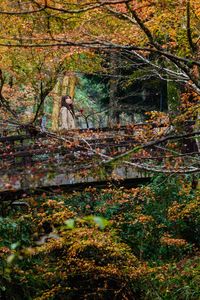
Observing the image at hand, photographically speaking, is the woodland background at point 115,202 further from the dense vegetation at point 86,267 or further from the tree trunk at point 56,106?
the tree trunk at point 56,106

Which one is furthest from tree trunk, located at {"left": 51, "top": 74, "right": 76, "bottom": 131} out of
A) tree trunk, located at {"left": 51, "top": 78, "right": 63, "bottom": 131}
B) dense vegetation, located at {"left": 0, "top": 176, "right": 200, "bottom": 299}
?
dense vegetation, located at {"left": 0, "top": 176, "right": 200, "bottom": 299}

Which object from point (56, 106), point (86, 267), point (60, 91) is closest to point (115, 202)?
point (86, 267)

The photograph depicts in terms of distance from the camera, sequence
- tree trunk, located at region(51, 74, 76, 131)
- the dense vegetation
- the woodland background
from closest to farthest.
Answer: the woodland background → the dense vegetation → tree trunk, located at region(51, 74, 76, 131)

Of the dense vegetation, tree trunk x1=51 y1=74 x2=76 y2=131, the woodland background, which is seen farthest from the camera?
tree trunk x1=51 y1=74 x2=76 y2=131

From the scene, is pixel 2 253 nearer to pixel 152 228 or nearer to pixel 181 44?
pixel 152 228

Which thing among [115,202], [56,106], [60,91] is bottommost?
[115,202]

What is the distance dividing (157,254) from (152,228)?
62 centimetres

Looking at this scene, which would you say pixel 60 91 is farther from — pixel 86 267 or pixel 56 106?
pixel 86 267

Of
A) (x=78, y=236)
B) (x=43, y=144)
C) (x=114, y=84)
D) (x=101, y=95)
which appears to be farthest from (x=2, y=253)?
(x=101, y=95)

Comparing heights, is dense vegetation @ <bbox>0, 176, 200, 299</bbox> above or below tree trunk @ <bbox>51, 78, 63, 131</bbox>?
below

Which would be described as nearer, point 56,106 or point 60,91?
point 60,91

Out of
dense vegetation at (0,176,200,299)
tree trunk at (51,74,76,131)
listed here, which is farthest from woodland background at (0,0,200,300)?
tree trunk at (51,74,76,131)

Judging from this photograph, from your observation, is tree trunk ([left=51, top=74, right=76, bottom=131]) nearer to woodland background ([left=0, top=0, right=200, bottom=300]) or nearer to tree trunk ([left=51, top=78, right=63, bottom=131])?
tree trunk ([left=51, top=78, right=63, bottom=131])

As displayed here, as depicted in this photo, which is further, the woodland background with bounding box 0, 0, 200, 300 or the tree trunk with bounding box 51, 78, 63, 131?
the tree trunk with bounding box 51, 78, 63, 131
